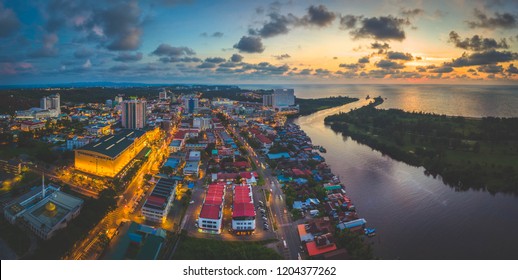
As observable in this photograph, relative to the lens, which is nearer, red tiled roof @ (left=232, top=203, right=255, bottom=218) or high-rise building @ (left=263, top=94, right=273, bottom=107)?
red tiled roof @ (left=232, top=203, right=255, bottom=218)

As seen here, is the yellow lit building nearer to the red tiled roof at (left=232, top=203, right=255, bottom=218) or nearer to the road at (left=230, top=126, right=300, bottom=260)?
the road at (left=230, top=126, right=300, bottom=260)

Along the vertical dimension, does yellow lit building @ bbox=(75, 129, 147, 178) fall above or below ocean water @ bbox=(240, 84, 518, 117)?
below

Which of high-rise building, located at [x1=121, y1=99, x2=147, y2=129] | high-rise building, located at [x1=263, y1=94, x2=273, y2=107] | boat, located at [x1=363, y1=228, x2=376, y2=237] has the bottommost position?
boat, located at [x1=363, y1=228, x2=376, y2=237]

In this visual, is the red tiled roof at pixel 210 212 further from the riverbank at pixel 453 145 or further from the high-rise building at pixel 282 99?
the high-rise building at pixel 282 99

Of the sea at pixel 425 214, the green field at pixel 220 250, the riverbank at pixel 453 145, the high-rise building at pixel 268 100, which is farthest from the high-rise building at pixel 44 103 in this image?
the green field at pixel 220 250

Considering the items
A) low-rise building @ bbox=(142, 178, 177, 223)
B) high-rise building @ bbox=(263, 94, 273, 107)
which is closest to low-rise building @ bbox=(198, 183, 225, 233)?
low-rise building @ bbox=(142, 178, 177, 223)

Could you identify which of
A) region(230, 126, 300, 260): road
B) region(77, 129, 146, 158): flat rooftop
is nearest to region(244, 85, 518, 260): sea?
region(230, 126, 300, 260): road

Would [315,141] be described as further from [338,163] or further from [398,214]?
[398,214]

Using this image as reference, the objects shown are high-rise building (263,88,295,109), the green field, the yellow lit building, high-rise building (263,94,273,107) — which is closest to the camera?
the green field

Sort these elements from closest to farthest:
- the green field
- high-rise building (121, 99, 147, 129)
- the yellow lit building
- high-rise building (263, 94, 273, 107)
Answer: the green field → the yellow lit building → high-rise building (121, 99, 147, 129) → high-rise building (263, 94, 273, 107)
